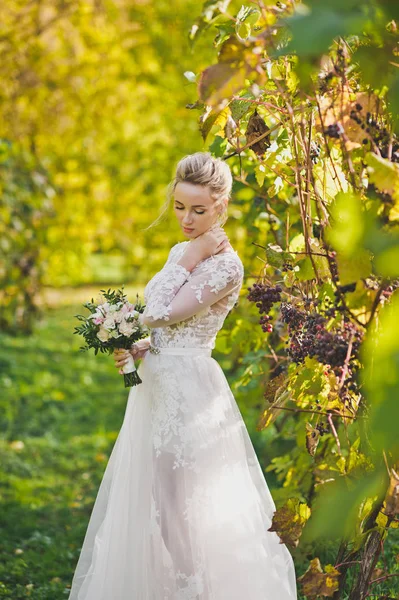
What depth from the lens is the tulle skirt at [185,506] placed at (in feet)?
8.29

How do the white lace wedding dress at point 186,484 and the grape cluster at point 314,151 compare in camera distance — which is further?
the white lace wedding dress at point 186,484

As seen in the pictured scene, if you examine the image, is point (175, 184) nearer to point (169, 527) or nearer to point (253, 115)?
point (253, 115)

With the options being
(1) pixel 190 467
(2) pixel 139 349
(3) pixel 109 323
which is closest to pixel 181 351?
(2) pixel 139 349

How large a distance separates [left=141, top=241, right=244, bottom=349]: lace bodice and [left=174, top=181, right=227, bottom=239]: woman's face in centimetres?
12

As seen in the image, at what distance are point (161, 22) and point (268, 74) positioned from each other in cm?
745

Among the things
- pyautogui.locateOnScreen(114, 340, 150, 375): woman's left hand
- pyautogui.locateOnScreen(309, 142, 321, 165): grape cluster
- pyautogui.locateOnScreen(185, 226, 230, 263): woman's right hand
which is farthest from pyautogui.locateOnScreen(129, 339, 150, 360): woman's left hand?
pyautogui.locateOnScreen(309, 142, 321, 165): grape cluster

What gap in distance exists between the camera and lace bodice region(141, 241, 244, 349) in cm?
255

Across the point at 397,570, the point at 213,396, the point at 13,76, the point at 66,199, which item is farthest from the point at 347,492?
the point at 66,199

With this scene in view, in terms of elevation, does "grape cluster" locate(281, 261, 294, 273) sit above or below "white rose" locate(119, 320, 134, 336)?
above

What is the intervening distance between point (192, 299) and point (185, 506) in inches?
27.8

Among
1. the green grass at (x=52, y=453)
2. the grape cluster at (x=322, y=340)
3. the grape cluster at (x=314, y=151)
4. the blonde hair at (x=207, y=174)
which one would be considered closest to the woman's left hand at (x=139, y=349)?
the blonde hair at (x=207, y=174)

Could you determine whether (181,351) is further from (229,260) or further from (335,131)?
(335,131)

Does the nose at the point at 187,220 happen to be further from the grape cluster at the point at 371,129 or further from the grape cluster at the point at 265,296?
the grape cluster at the point at 371,129

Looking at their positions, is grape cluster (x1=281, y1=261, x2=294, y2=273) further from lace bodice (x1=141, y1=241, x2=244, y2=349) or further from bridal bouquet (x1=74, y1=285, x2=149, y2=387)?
bridal bouquet (x1=74, y1=285, x2=149, y2=387)
